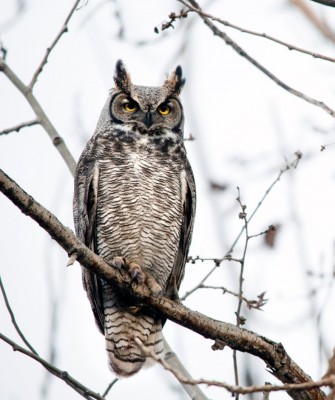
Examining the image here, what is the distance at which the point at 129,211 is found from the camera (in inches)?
171

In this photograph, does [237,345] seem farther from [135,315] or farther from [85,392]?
[135,315]

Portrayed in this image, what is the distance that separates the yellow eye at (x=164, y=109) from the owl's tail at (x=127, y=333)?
150cm

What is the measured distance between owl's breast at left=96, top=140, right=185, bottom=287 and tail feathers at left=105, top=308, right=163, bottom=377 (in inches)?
12.9

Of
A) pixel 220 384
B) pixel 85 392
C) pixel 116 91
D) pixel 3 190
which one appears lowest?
pixel 220 384

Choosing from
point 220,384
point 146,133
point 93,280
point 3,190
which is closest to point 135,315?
point 93,280

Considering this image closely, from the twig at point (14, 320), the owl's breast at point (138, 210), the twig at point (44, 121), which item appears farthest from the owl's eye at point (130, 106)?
the twig at point (14, 320)

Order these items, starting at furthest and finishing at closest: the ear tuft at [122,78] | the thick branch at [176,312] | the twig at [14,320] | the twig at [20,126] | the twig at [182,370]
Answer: the ear tuft at [122,78] < the twig at [20,126] < the twig at [182,370] < the twig at [14,320] < the thick branch at [176,312]

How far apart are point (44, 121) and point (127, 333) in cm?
153

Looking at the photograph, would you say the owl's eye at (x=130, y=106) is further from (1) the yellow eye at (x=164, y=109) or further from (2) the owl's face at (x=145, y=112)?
(1) the yellow eye at (x=164, y=109)

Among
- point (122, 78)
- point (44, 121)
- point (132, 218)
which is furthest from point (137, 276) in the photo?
point (122, 78)

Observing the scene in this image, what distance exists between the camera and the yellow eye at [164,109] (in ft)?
16.8

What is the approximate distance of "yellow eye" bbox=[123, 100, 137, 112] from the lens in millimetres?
5070

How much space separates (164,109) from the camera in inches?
203

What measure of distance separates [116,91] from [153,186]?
46.3 inches
